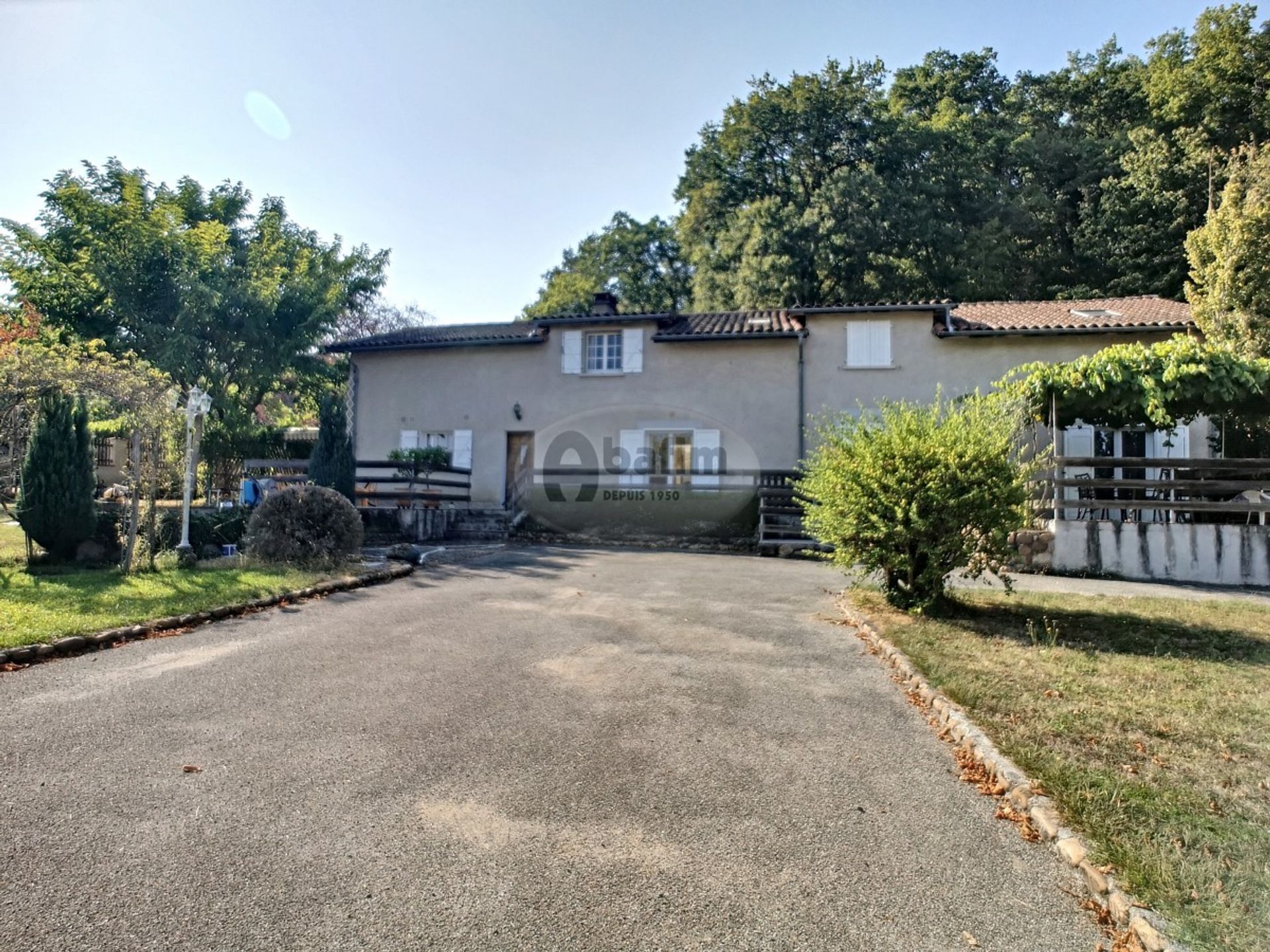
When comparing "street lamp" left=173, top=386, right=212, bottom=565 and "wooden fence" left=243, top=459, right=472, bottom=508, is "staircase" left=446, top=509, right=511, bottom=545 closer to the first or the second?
"wooden fence" left=243, top=459, right=472, bottom=508

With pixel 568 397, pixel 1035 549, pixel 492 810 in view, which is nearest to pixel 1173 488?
pixel 1035 549

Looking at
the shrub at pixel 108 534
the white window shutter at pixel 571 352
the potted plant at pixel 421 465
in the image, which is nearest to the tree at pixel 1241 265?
the white window shutter at pixel 571 352

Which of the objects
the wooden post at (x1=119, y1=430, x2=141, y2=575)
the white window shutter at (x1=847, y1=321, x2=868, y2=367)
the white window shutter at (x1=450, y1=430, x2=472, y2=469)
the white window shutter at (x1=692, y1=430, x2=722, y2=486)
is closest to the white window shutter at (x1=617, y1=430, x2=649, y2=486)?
the white window shutter at (x1=692, y1=430, x2=722, y2=486)

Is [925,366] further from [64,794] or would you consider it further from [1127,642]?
[64,794]

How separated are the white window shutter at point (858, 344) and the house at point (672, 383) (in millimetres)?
32

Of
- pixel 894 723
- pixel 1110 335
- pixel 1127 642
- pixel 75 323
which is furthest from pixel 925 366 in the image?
pixel 75 323

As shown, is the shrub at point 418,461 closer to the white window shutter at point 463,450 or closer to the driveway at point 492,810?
the white window shutter at point 463,450

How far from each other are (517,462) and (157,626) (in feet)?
40.2

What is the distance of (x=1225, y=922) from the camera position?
7.02 ft

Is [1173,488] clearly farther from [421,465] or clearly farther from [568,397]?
[421,465]

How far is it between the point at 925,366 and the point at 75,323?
21.5 meters

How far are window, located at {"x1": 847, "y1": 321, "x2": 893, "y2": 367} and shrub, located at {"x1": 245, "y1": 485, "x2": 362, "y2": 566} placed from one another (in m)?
11.3

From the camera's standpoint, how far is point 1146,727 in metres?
3.80

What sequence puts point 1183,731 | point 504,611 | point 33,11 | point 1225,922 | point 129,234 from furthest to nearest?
point 129,234 → point 33,11 → point 504,611 → point 1183,731 → point 1225,922
